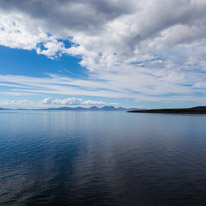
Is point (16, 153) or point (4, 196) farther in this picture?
point (16, 153)

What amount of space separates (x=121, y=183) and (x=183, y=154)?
741 inches

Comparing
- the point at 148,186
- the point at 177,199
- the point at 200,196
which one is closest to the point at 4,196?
the point at 148,186

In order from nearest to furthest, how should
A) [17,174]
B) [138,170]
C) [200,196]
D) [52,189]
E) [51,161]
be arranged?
[200,196] → [52,189] → [17,174] → [138,170] → [51,161]

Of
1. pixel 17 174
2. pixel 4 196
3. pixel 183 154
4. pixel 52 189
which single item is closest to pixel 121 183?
pixel 52 189

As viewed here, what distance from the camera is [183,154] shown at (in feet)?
101

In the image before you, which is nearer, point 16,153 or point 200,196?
point 200,196

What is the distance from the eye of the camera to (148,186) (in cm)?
1777

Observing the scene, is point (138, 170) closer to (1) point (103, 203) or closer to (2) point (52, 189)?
(1) point (103, 203)

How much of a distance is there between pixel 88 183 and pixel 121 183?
4.06m

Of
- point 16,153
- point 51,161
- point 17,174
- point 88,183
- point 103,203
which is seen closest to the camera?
point 103,203

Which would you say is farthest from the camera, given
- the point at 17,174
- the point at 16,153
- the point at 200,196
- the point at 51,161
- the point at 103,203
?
the point at 16,153

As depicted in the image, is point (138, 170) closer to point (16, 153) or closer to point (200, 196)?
point (200, 196)

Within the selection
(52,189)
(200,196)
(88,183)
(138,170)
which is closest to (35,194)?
(52,189)

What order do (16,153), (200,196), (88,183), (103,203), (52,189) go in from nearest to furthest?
(103,203) → (200,196) → (52,189) → (88,183) → (16,153)
